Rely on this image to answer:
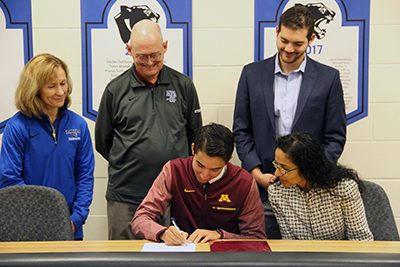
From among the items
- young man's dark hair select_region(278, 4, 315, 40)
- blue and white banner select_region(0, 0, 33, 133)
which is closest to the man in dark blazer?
young man's dark hair select_region(278, 4, 315, 40)

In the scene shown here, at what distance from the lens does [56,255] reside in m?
0.55

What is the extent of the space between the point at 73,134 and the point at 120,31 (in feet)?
2.76

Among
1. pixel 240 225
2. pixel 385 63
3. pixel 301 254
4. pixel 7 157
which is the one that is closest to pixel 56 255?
pixel 301 254

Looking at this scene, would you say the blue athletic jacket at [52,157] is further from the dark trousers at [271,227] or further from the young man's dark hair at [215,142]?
the dark trousers at [271,227]

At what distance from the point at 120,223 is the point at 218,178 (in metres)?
0.76

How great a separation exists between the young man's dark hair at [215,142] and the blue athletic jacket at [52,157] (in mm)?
676

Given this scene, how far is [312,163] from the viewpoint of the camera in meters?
2.02

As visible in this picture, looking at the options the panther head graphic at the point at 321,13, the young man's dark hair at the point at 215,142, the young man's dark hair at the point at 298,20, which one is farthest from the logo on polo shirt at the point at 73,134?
the panther head graphic at the point at 321,13

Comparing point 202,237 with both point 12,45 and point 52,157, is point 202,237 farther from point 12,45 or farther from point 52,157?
point 12,45

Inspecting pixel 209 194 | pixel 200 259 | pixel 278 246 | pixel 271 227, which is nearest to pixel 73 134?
pixel 209 194

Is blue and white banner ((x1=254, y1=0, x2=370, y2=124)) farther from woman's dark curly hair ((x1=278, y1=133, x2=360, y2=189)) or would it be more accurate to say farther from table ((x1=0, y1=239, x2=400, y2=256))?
table ((x1=0, y1=239, x2=400, y2=256))

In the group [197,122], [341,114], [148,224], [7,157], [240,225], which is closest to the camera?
[148,224]

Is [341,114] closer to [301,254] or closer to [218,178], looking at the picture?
[218,178]

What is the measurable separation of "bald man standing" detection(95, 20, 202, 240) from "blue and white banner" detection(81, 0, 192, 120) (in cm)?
40
